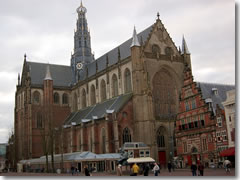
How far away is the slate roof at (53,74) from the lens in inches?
3469

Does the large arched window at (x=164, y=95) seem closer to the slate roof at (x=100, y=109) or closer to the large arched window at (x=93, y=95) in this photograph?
the slate roof at (x=100, y=109)

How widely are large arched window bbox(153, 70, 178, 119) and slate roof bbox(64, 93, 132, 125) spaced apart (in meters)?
5.30

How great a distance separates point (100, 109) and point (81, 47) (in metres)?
30.9

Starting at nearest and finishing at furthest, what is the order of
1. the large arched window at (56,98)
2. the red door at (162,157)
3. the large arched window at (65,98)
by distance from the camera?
the red door at (162,157) < the large arched window at (56,98) < the large arched window at (65,98)

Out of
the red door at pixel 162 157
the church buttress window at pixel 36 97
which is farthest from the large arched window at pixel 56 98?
the red door at pixel 162 157

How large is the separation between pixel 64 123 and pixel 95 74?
15.3m

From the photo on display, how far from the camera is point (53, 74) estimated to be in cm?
9225

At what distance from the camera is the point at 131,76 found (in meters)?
65.8

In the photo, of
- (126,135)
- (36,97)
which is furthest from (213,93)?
(36,97)

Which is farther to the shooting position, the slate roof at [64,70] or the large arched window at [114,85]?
the slate roof at [64,70]

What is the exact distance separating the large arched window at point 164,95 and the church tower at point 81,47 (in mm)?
32958

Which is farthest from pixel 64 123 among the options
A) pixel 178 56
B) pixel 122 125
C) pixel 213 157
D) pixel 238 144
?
pixel 238 144

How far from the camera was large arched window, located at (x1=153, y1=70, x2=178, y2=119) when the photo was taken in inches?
2542

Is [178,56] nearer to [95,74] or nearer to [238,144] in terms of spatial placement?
[95,74]
